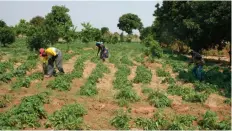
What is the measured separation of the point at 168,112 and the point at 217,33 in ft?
54.8

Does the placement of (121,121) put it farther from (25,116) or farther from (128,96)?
(128,96)

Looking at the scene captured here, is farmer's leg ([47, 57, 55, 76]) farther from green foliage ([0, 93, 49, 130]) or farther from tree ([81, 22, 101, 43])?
tree ([81, 22, 101, 43])

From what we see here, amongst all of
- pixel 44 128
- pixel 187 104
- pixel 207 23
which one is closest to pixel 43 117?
pixel 44 128

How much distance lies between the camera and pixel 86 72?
49.0ft

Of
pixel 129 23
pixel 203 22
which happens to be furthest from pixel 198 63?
pixel 129 23

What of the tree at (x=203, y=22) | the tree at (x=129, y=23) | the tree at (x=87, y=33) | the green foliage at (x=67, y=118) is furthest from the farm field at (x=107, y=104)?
the tree at (x=129, y=23)

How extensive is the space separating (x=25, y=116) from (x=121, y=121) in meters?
2.22

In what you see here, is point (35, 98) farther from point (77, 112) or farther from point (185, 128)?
point (185, 128)

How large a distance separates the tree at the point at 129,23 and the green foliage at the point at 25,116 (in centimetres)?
6599

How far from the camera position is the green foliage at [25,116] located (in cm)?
664

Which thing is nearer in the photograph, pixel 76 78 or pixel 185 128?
pixel 185 128

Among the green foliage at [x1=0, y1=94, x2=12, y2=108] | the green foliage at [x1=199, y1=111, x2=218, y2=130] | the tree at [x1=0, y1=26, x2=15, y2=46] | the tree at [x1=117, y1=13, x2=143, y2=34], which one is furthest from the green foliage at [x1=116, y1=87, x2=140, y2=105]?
the tree at [x1=117, y1=13, x2=143, y2=34]

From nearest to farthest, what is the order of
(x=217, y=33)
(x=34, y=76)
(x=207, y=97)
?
(x=207, y=97) → (x=34, y=76) → (x=217, y=33)

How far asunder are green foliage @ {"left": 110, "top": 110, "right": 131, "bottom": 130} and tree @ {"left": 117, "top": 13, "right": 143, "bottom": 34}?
217 feet
